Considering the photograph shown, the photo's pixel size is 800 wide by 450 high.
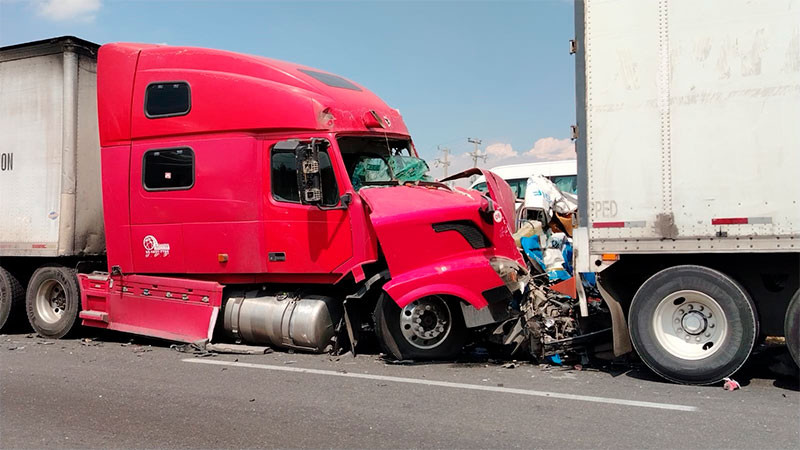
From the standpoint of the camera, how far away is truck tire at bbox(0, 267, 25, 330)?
31.3ft

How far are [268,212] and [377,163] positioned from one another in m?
1.45

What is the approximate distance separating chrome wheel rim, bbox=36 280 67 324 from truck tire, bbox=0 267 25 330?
386 millimetres

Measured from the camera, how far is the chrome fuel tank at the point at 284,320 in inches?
300

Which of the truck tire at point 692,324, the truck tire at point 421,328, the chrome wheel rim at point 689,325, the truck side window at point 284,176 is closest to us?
the truck tire at point 692,324

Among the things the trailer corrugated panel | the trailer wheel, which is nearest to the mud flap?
the trailer wheel

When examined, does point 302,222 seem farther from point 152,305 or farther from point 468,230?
point 152,305

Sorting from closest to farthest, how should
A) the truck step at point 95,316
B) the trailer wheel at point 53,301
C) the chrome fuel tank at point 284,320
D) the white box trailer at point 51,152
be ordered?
the chrome fuel tank at point 284,320
the truck step at point 95,316
the white box trailer at point 51,152
the trailer wheel at point 53,301

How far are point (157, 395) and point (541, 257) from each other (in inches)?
210

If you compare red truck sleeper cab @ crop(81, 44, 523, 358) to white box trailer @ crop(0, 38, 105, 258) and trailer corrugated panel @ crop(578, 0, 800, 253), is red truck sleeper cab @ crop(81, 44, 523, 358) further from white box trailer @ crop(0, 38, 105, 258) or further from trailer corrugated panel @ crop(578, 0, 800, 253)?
trailer corrugated panel @ crop(578, 0, 800, 253)

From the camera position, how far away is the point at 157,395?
A: 5984mm

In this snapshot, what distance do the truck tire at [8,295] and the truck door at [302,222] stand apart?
175 inches

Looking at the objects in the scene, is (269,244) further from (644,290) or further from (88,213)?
(644,290)

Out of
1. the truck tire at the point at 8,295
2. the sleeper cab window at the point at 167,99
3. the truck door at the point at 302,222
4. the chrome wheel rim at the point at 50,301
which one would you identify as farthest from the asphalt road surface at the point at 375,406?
the sleeper cab window at the point at 167,99

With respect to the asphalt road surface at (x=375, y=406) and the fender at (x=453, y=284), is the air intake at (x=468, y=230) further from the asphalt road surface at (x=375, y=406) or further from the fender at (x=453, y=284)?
the asphalt road surface at (x=375, y=406)
